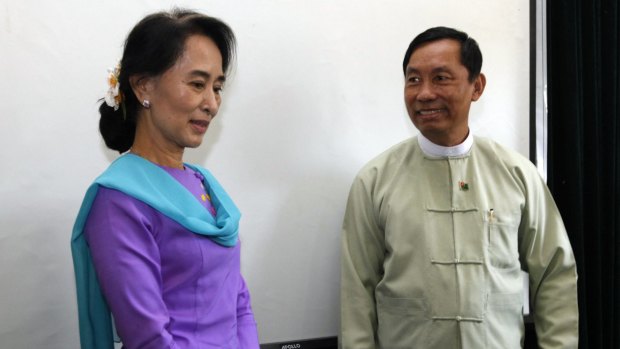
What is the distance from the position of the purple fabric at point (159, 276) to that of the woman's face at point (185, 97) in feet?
0.29

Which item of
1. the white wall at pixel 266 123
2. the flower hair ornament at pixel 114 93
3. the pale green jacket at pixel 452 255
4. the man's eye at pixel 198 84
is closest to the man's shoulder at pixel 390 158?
the pale green jacket at pixel 452 255

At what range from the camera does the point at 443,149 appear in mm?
1755

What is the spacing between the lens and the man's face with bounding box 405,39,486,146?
1.68 metres

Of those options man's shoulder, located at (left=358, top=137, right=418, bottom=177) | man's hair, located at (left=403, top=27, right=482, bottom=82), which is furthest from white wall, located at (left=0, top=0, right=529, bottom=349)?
man's hair, located at (left=403, top=27, right=482, bottom=82)

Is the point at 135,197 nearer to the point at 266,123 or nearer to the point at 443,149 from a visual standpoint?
the point at 266,123

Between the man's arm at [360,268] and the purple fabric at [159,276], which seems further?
the man's arm at [360,268]

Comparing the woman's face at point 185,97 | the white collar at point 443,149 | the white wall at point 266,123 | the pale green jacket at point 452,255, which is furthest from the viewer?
the white collar at point 443,149

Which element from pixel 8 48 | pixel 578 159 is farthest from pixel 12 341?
pixel 578 159

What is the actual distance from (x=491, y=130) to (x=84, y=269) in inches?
59.1

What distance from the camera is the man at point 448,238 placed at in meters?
1.65

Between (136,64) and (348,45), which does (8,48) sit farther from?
(348,45)

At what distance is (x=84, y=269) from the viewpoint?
120 cm

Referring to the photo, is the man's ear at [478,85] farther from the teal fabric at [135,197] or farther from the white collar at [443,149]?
the teal fabric at [135,197]

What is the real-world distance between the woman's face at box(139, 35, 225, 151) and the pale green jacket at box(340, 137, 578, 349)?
2.13 feet
